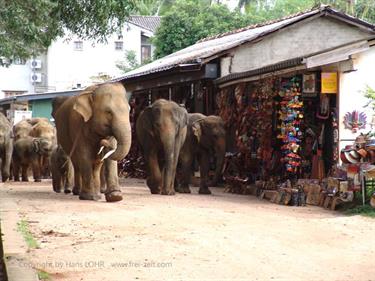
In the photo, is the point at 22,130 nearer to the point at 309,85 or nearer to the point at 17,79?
the point at 309,85

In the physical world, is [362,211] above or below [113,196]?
below

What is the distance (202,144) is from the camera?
1925cm

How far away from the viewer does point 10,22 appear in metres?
15.7

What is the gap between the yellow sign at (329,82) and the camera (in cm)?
1633

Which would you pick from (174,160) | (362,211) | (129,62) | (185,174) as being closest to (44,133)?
(185,174)

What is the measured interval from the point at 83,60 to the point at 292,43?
37021 millimetres

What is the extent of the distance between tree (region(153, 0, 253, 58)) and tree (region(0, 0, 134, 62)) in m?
23.5

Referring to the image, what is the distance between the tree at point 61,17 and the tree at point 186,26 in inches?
925

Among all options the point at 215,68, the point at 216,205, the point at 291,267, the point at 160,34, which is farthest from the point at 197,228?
the point at 160,34

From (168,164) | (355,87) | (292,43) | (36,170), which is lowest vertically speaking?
(36,170)

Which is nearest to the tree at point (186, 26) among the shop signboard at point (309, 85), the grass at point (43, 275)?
the shop signboard at point (309, 85)

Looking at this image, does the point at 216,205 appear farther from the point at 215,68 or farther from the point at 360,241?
the point at 215,68

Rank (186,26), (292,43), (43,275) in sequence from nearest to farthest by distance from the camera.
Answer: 1. (43,275)
2. (292,43)
3. (186,26)

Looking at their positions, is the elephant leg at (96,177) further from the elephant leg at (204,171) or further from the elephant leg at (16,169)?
the elephant leg at (16,169)
